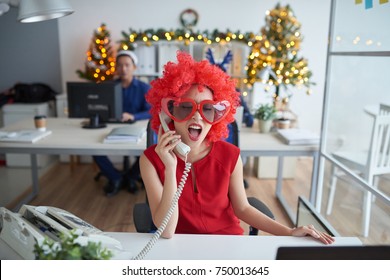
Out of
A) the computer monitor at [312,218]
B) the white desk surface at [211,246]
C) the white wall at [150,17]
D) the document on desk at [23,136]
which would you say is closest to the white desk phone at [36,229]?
the white desk surface at [211,246]

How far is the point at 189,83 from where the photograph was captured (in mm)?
1322

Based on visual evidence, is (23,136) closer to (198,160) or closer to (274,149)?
(198,160)

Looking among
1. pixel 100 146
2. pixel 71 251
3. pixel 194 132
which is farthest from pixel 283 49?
pixel 71 251

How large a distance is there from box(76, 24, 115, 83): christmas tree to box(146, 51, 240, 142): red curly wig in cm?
316

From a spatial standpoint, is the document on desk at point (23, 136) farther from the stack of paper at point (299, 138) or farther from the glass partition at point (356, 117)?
the glass partition at point (356, 117)

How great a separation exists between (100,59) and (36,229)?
3786 millimetres

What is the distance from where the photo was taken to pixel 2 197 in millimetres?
3340

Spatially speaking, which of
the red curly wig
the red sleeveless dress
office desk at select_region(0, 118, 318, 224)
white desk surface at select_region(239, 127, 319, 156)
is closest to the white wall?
office desk at select_region(0, 118, 318, 224)

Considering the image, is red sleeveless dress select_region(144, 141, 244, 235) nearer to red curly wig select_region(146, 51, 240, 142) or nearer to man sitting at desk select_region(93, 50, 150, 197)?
red curly wig select_region(146, 51, 240, 142)

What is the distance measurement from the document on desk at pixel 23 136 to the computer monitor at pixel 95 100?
0.30 m

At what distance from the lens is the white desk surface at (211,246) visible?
3.42 feet

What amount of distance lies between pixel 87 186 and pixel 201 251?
2961mm

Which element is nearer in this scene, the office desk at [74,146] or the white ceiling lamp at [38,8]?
the white ceiling lamp at [38,8]

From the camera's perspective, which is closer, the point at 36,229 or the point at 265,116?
the point at 36,229
